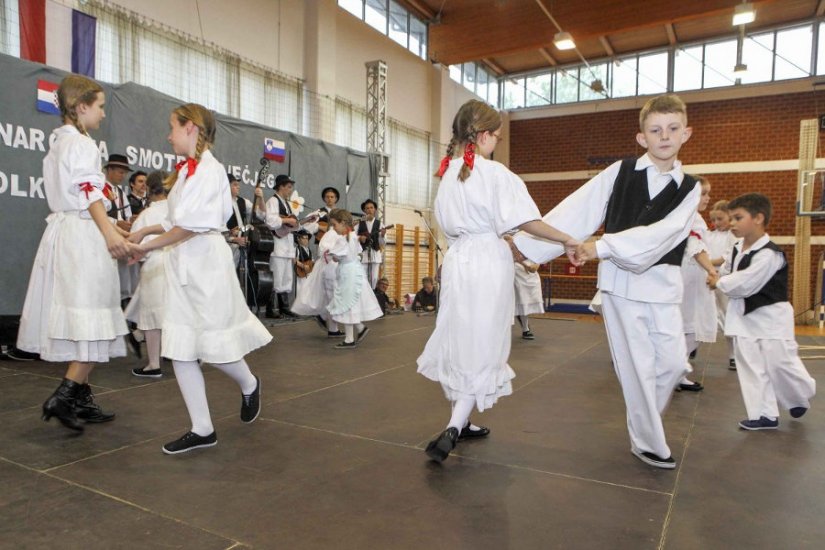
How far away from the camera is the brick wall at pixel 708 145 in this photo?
1205 cm

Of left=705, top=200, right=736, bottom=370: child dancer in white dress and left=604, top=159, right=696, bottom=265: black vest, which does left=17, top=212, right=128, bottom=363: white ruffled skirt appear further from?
left=705, top=200, right=736, bottom=370: child dancer in white dress

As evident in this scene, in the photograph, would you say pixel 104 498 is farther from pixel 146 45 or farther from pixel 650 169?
pixel 146 45

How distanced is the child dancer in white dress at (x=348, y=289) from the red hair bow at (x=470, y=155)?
324 centimetres

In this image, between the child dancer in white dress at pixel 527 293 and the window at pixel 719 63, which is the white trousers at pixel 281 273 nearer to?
the child dancer in white dress at pixel 527 293

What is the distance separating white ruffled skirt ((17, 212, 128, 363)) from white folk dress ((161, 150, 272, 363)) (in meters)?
0.50

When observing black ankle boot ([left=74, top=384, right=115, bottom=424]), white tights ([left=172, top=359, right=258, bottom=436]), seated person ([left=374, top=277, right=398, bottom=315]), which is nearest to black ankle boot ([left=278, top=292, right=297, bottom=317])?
seated person ([left=374, top=277, right=398, bottom=315])

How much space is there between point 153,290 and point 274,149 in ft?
14.9

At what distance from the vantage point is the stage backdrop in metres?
4.95

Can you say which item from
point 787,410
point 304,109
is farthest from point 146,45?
point 787,410

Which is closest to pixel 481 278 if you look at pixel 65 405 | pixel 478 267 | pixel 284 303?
pixel 478 267

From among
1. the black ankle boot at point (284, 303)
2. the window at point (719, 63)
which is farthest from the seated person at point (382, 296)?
the window at point (719, 63)

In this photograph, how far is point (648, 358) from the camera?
7.55 feet

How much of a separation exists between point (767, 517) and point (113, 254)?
8.93 feet

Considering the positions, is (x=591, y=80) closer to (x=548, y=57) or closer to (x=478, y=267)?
(x=548, y=57)
